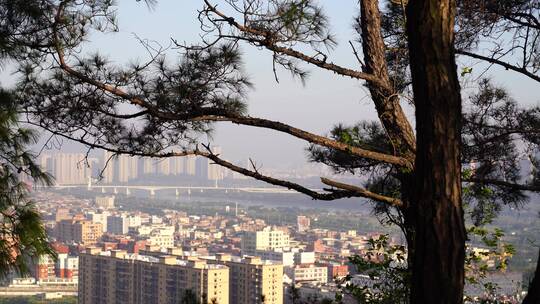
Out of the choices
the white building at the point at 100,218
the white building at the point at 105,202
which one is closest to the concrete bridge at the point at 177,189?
the white building at the point at 105,202

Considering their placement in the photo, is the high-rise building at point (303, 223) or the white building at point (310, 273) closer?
the white building at point (310, 273)

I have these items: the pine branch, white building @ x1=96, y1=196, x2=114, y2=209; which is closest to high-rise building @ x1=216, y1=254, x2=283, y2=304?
the pine branch

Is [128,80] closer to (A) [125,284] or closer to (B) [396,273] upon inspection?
(B) [396,273]

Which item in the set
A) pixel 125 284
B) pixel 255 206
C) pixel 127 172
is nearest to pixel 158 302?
pixel 125 284

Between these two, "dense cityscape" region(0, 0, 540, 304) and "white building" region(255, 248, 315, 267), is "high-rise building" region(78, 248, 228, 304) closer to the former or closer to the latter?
"white building" region(255, 248, 315, 267)

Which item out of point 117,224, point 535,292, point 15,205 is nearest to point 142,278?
point 117,224

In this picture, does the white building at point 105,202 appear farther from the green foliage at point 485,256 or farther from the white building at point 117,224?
the green foliage at point 485,256
